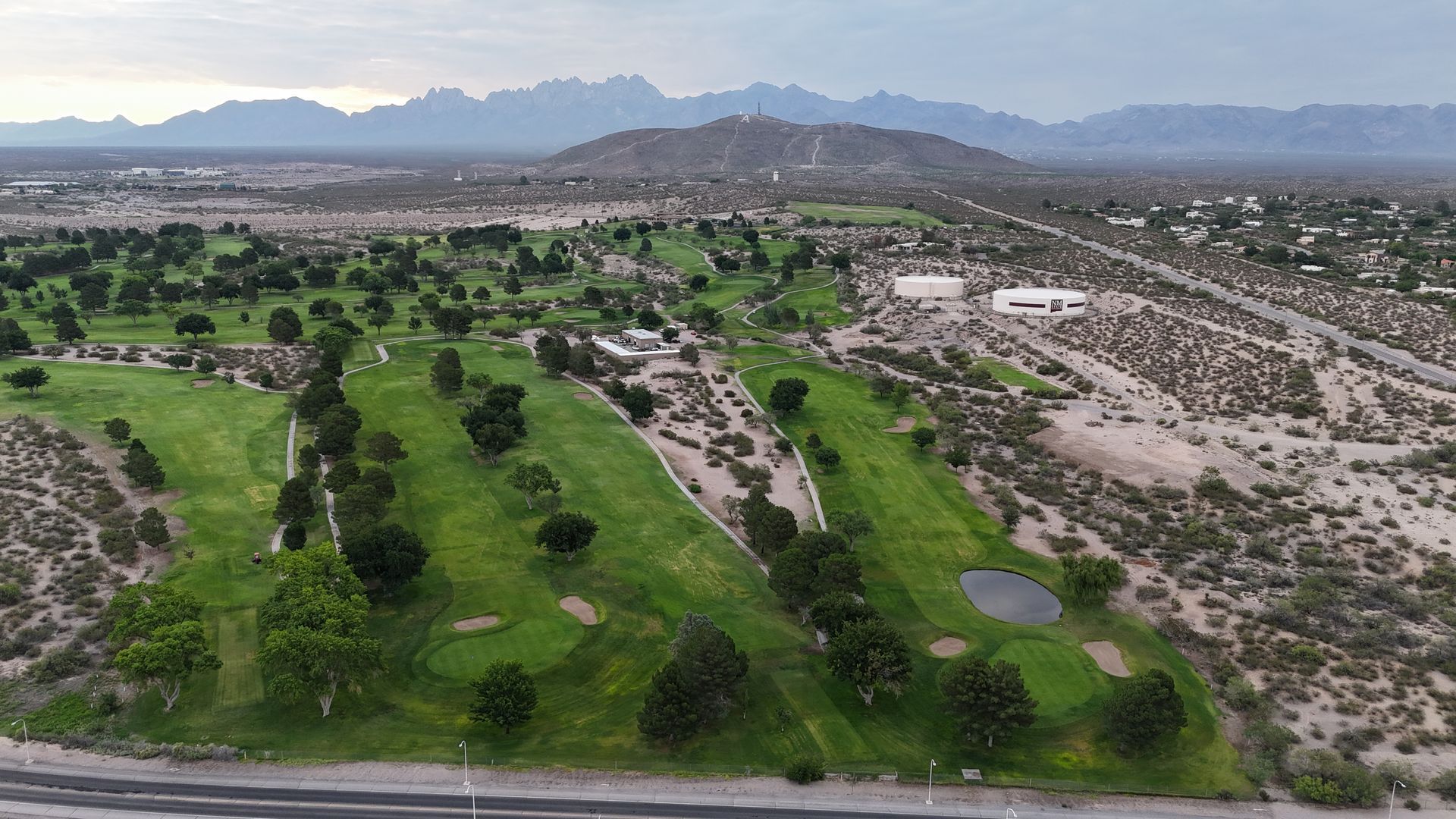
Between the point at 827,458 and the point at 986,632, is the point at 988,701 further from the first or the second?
the point at 827,458

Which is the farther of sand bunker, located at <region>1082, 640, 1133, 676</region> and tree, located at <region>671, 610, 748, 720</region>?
sand bunker, located at <region>1082, 640, 1133, 676</region>

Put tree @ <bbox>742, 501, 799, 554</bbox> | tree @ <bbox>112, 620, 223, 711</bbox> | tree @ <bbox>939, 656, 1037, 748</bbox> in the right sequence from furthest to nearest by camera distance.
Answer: tree @ <bbox>742, 501, 799, 554</bbox> < tree @ <bbox>112, 620, 223, 711</bbox> < tree @ <bbox>939, 656, 1037, 748</bbox>

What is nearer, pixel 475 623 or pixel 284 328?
pixel 475 623

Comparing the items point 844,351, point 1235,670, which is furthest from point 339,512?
point 844,351

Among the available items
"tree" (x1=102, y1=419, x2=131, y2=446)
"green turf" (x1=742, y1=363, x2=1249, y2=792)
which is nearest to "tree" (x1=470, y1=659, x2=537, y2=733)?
"green turf" (x1=742, y1=363, x2=1249, y2=792)

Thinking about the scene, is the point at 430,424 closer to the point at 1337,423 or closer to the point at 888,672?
the point at 888,672

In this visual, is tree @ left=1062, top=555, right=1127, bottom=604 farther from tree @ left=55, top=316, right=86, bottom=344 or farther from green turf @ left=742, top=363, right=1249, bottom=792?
tree @ left=55, top=316, right=86, bottom=344

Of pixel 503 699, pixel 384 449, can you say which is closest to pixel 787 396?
pixel 384 449
